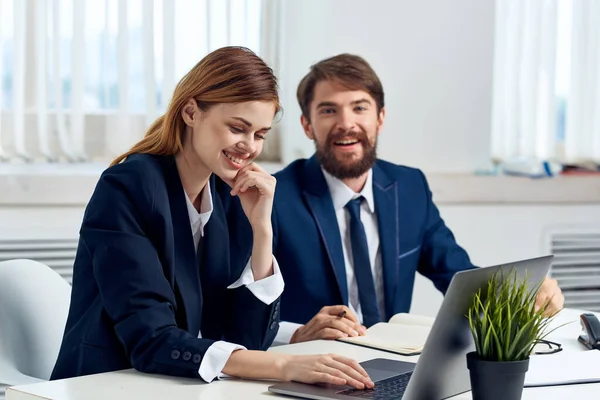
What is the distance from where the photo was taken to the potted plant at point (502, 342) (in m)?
1.40

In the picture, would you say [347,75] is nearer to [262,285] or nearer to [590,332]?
[262,285]

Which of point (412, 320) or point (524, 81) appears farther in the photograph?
point (524, 81)

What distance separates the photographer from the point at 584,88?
13.2ft

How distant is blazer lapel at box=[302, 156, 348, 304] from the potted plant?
45.3 inches

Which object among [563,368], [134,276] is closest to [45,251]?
[134,276]

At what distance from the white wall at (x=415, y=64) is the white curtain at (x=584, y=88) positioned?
1.63 feet

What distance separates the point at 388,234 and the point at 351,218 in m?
0.12

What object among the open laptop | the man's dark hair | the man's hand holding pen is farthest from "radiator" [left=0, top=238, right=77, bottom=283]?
the open laptop

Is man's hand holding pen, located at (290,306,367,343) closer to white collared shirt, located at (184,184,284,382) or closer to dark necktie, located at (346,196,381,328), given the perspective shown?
white collared shirt, located at (184,184,284,382)

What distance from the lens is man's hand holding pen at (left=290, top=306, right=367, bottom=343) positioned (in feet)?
6.79

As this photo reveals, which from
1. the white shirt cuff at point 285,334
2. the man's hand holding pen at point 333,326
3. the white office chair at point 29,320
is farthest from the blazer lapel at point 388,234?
the white office chair at point 29,320

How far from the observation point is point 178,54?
135 inches

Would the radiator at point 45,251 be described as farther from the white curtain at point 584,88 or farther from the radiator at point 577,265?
the white curtain at point 584,88

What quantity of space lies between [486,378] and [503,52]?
8.98 feet
